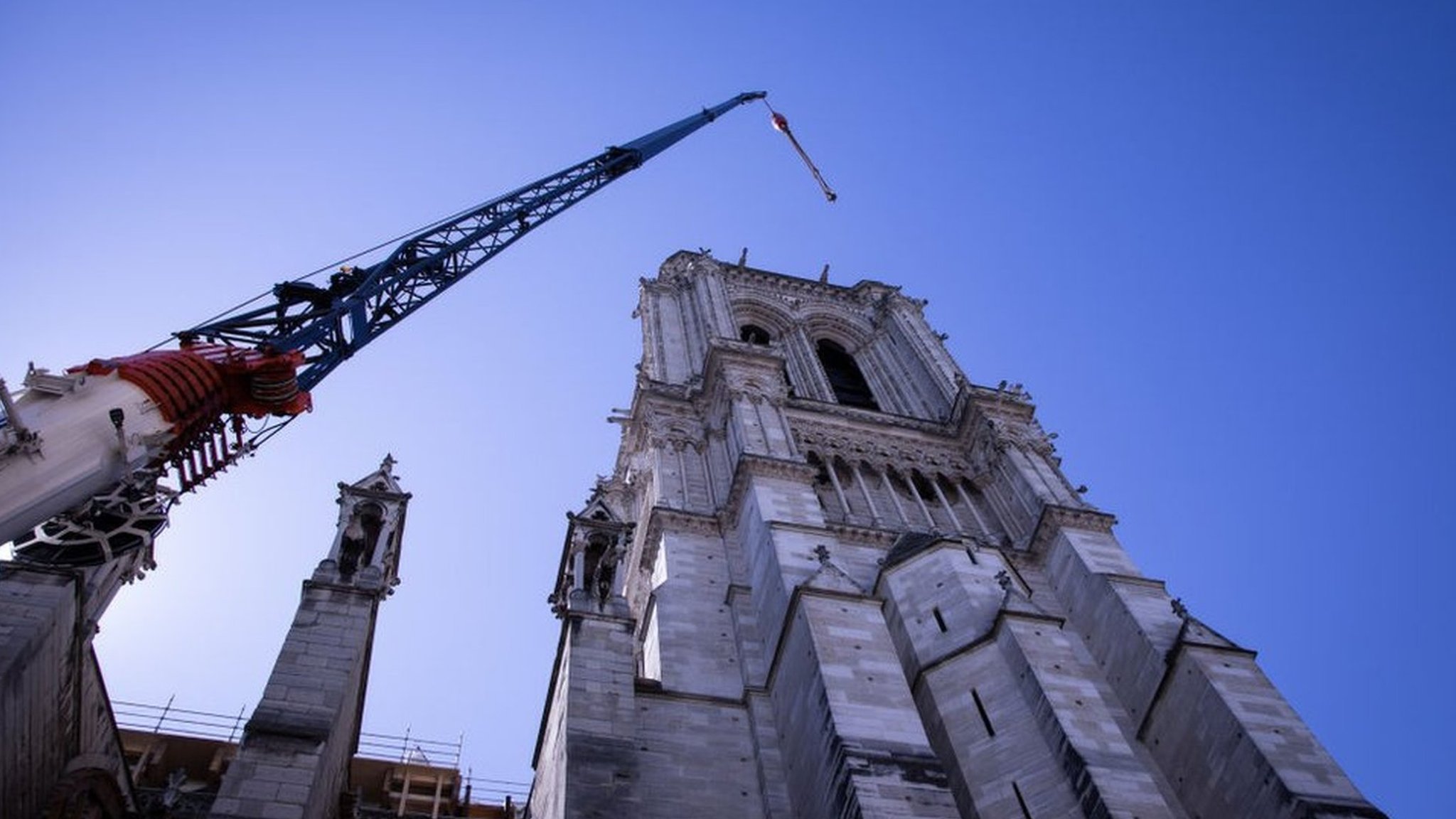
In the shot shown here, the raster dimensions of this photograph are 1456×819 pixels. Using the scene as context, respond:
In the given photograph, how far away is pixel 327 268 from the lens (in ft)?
64.0

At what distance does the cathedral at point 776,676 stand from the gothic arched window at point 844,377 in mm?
6983

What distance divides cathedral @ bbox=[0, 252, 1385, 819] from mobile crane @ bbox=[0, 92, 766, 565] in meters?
0.77

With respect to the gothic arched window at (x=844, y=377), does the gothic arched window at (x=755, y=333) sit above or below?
above

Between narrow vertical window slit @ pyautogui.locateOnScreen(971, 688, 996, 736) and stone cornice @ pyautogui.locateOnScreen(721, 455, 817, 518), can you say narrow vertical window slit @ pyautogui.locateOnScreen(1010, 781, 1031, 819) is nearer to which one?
narrow vertical window slit @ pyautogui.locateOnScreen(971, 688, 996, 736)

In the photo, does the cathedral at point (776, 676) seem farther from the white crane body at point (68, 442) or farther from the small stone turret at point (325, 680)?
the white crane body at point (68, 442)

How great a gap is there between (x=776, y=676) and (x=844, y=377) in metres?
20.7

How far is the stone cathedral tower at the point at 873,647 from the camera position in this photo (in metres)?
15.9

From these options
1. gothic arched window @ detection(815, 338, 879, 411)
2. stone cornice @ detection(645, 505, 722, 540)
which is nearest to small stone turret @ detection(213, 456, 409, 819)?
stone cornice @ detection(645, 505, 722, 540)

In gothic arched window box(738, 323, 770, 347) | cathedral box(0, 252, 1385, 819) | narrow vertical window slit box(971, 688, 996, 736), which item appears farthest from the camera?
gothic arched window box(738, 323, 770, 347)

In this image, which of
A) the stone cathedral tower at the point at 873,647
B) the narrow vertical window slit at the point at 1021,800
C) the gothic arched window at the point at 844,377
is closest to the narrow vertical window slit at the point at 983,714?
the stone cathedral tower at the point at 873,647

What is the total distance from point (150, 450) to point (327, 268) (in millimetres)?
8594

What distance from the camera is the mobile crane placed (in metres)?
9.99

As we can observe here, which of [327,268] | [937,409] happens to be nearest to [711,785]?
[327,268]

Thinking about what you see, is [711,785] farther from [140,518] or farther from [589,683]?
[140,518]
